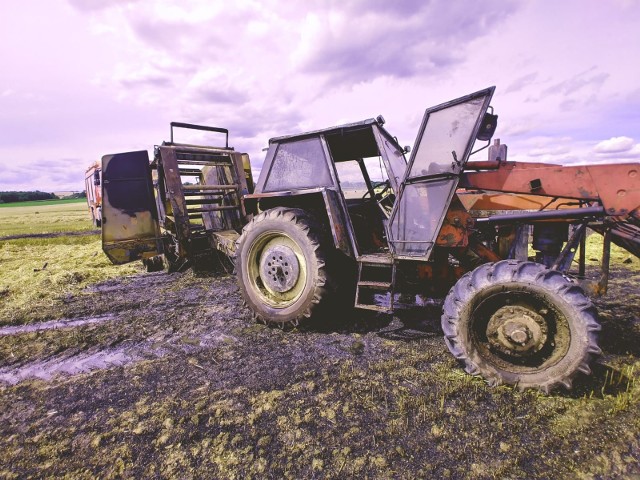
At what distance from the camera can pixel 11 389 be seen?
2.84 m

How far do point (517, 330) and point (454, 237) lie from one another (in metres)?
0.89

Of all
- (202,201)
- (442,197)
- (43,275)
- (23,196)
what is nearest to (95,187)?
(43,275)

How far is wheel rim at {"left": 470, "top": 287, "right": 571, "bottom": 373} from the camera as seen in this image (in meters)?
2.51

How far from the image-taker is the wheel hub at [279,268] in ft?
12.3

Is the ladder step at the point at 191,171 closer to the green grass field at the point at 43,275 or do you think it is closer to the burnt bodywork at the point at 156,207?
the burnt bodywork at the point at 156,207

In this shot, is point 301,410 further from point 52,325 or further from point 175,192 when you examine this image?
point 175,192

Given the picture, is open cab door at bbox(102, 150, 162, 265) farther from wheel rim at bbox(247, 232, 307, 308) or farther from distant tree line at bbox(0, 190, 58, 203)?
distant tree line at bbox(0, 190, 58, 203)

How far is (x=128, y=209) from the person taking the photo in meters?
5.52

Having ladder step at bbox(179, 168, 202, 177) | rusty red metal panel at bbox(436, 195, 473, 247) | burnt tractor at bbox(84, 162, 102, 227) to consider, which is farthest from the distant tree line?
rusty red metal panel at bbox(436, 195, 473, 247)

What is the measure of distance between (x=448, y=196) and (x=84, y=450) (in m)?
2.99

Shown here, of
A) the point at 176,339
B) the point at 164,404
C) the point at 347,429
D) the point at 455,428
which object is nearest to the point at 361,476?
the point at 347,429

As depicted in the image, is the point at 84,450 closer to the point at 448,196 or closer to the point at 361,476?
the point at 361,476

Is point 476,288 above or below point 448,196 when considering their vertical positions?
below

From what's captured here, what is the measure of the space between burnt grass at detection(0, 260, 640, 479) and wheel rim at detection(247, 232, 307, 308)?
37cm
